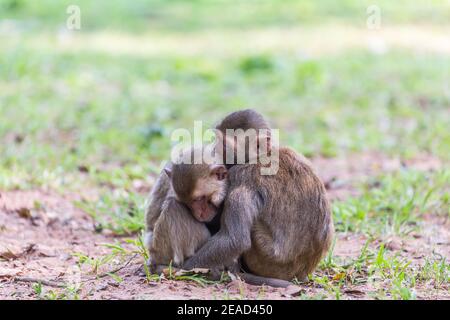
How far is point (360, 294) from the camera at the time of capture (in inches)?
199

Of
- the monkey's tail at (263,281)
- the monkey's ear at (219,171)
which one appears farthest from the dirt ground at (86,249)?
the monkey's ear at (219,171)

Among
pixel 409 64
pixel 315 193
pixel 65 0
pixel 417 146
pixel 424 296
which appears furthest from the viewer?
pixel 65 0

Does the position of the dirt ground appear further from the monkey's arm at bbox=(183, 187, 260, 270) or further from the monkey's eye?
the monkey's eye

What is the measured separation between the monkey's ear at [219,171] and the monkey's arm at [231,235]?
17cm

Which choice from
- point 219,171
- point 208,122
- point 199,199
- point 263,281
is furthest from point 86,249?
point 208,122

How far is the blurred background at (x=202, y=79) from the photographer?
969cm

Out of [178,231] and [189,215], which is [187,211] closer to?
[189,215]

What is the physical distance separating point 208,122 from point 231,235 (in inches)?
219

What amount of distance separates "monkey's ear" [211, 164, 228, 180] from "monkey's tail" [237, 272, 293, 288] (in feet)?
2.27

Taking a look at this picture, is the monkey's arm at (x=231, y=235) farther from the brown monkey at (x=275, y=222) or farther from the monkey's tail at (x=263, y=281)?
the monkey's tail at (x=263, y=281)

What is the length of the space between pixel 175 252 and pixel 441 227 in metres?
2.95

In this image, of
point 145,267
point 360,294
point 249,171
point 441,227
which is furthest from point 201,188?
point 441,227

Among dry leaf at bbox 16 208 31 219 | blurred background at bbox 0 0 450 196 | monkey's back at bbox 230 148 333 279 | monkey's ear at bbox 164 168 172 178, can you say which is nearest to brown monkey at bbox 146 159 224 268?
monkey's ear at bbox 164 168 172 178

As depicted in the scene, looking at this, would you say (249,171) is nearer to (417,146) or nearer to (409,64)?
(417,146)
